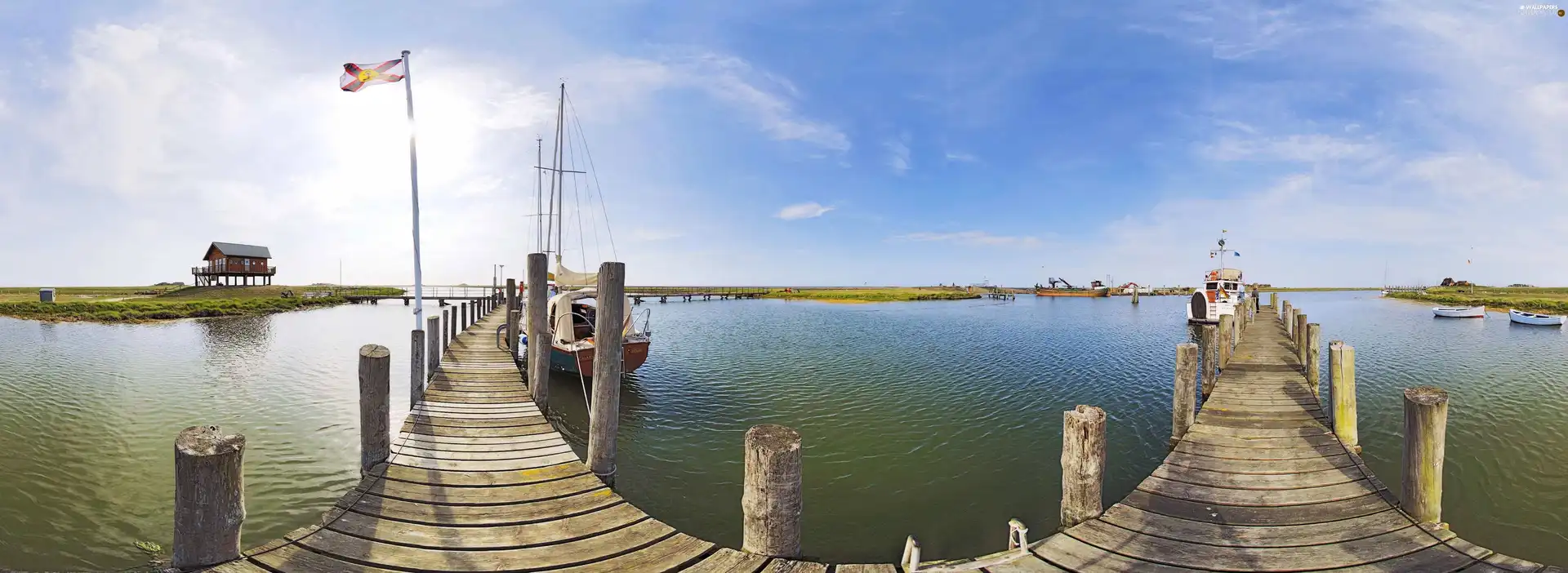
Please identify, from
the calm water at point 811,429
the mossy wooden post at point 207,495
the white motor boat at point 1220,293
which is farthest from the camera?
the white motor boat at point 1220,293

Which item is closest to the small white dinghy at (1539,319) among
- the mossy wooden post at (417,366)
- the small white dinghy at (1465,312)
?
the small white dinghy at (1465,312)

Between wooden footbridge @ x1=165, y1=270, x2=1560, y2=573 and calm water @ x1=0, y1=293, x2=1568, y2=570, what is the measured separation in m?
2.11

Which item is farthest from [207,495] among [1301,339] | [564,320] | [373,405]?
[1301,339]

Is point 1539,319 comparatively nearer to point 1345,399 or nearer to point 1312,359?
point 1312,359

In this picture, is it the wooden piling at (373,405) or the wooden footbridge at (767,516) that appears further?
the wooden piling at (373,405)

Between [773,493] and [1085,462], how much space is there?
3543 mm

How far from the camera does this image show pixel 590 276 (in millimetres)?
21609

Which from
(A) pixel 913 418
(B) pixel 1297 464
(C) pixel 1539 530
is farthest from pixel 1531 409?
(A) pixel 913 418

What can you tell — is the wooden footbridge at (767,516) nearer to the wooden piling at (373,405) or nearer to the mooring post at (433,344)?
the wooden piling at (373,405)

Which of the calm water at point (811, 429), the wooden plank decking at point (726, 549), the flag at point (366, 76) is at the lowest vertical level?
the calm water at point (811, 429)

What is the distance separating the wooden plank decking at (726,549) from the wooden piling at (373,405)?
0.95 feet

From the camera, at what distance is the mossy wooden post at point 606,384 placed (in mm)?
8242

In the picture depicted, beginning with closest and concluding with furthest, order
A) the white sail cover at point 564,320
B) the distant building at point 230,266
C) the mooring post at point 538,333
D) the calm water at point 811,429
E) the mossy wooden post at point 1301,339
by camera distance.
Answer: the calm water at point 811,429
the mooring post at point 538,333
the white sail cover at point 564,320
the mossy wooden post at point 1301,339
the distant building at point 230,266

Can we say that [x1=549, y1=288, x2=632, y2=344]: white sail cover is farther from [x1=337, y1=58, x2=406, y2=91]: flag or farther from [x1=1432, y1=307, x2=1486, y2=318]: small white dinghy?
[x1=1432, y1=307, x2=1486, y2=318]: small white dinghy
